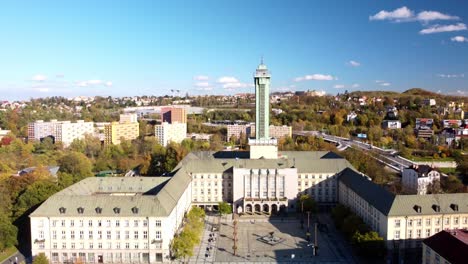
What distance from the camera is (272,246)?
156ft

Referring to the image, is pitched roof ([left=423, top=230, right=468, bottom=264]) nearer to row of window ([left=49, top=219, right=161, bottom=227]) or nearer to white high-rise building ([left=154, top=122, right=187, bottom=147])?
row of window ([left=49, top=219, right=161, bottom=227])

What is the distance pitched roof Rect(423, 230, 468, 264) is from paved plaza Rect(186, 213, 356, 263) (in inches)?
362

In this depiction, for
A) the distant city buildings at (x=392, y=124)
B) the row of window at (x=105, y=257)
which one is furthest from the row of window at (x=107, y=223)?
the distant city buildings at (x=392, y=124)

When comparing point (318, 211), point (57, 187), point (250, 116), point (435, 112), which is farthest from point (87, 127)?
point (435, 112)

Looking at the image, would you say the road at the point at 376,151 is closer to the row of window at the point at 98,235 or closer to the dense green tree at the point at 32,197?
the row of window at the point at 98,235

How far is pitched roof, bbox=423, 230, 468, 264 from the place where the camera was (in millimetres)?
32625

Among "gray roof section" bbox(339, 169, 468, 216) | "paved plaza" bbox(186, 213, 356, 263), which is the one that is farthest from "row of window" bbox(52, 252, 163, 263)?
"gray roof section" bbox(339, 169, 468, 216)

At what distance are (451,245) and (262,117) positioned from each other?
36032mm

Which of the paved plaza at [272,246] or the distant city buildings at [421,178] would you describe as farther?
the distant city buildings at [421,178]

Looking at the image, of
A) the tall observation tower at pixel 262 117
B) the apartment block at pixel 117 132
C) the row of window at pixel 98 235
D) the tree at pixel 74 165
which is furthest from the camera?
the apartment block at pixel 117 132

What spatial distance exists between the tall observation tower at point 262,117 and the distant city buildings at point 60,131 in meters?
67.3

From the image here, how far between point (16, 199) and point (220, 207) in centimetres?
2589

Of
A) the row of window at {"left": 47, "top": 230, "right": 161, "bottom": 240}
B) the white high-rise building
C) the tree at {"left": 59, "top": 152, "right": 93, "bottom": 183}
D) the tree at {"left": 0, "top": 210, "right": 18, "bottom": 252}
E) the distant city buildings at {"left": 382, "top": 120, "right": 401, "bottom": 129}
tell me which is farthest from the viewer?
the distant city buildings at {"left": 382, "top": 120, "right": 401, "bottom": 129}

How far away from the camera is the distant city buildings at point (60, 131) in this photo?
383 feet
